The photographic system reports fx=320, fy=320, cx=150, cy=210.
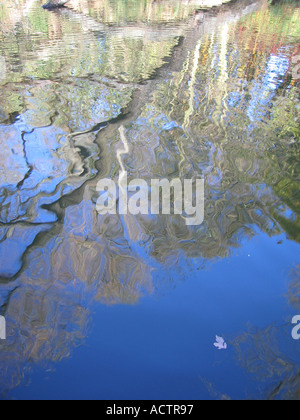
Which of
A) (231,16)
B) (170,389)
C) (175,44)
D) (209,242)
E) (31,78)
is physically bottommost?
(170,389)

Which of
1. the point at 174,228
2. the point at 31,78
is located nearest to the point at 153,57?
the point at 31,78

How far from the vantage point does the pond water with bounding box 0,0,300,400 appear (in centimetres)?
146

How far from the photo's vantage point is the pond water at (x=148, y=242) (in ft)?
4.81

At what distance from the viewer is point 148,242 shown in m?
Result: 2.11

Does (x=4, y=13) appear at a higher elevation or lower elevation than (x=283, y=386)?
higher

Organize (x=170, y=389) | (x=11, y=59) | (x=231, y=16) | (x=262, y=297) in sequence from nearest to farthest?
(x=170, y=389), (x=262, y=297), (x=11, y=59), (x=231, y=16)

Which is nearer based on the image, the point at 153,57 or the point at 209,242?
the point at 209,242

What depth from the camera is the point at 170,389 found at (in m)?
1.38

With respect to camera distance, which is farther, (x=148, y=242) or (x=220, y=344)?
(x=148, y=242)

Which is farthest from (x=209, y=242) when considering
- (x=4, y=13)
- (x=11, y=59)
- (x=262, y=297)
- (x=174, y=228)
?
(x=4, y=13)

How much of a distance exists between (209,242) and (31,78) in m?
3.90

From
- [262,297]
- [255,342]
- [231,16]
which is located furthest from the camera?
[231,16]

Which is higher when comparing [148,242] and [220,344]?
[148,242]

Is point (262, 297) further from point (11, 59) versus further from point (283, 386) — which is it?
point (11, 59)
